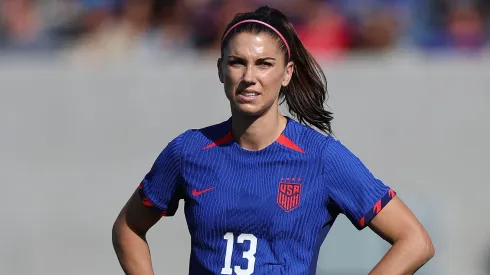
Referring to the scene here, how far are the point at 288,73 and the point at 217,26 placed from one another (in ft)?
13.1

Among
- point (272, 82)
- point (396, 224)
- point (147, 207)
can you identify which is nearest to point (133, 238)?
point (147, 207)

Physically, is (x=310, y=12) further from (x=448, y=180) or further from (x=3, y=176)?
(x=3, y=176)

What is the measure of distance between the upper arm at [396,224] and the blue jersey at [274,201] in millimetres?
29

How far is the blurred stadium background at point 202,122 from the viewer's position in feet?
23.2

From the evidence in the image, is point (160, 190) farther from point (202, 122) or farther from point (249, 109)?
point (202, 122)

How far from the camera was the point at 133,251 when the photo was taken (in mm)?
3777

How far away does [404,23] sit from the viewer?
24.2 ft

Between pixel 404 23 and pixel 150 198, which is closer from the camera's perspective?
pixel 150 198

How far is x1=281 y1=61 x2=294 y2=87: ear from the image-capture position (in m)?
3.45

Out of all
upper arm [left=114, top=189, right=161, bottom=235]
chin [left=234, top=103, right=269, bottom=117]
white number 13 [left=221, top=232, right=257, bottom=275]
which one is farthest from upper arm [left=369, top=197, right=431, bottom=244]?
upper arm [left=114, top=189, right=161, bottom=235]

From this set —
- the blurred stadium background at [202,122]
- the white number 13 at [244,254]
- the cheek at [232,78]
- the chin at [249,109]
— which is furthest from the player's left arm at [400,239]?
the blurred stadium background at [202,122]

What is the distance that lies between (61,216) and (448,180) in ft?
8.88

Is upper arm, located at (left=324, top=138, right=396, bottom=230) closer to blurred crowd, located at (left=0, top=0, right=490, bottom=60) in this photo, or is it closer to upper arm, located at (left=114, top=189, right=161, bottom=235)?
upper arm, located at (left=114, top=189, right=161, bottom=235)

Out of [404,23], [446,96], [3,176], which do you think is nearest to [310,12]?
[404,23]
